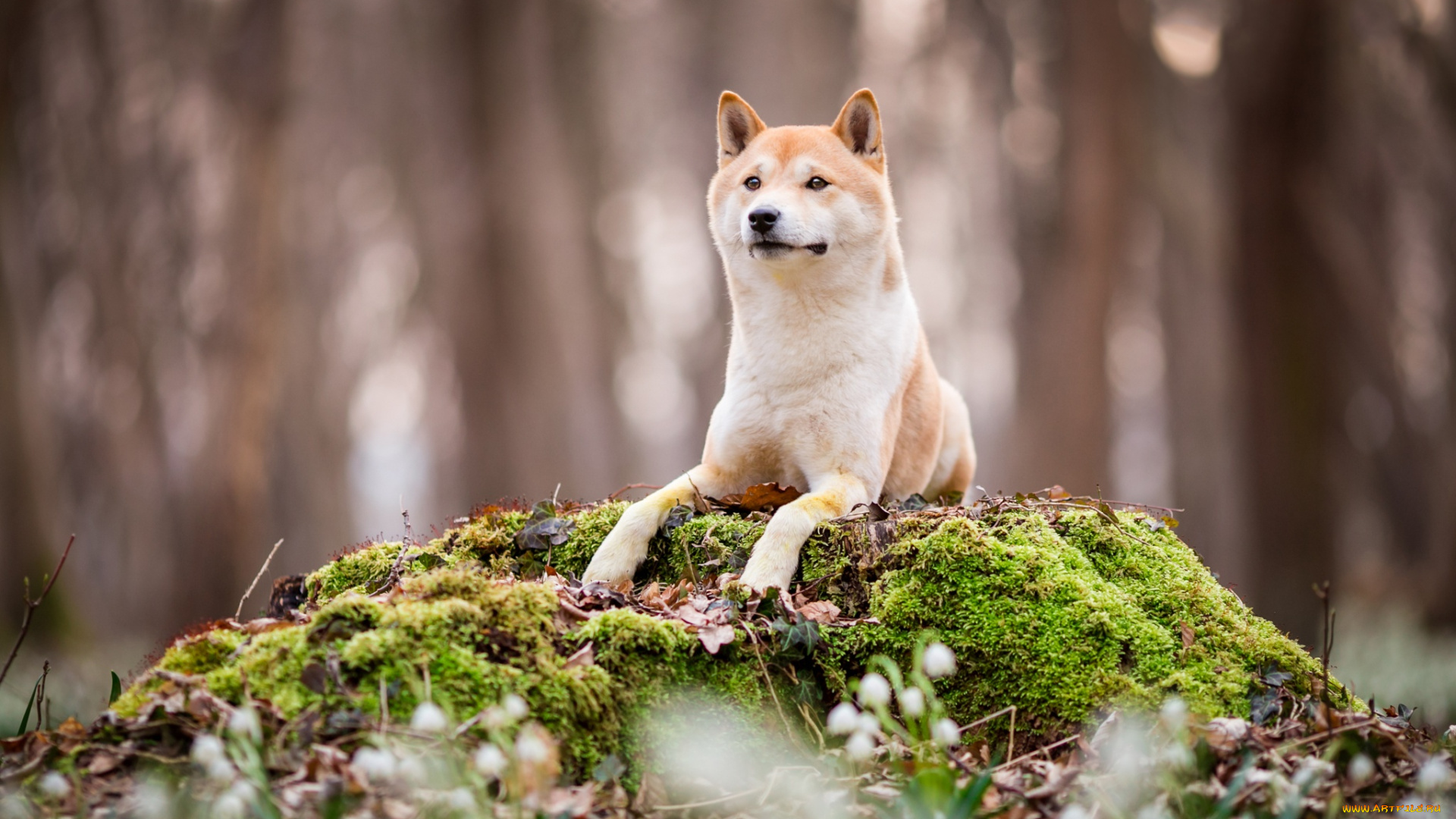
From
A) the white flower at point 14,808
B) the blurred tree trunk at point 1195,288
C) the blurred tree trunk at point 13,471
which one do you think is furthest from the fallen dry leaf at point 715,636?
the blurred tree trunk at point 1195,288

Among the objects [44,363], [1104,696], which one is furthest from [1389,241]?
[44,363]

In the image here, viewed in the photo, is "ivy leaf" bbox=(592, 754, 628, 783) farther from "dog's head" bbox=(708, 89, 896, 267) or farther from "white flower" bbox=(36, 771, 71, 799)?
"dog's head" bbox=(708, 89, 896, 267)

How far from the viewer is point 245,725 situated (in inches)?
97.7

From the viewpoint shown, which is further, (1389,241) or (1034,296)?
(1034,296)

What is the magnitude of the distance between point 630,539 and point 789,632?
92cm

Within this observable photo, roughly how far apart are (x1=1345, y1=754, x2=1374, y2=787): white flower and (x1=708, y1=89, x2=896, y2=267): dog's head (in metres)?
2.66

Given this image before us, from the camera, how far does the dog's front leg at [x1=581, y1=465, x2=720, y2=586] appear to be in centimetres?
407

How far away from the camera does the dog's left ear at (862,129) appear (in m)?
4.80

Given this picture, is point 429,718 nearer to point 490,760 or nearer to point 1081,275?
point 490,760

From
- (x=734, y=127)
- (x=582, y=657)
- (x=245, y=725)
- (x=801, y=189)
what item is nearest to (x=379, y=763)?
(x=245, y=725)

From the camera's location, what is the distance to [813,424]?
14.5 ft

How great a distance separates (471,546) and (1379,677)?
6.53 m

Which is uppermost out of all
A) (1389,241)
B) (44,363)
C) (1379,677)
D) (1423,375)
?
(1389,241)

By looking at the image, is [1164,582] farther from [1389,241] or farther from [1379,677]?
[1389,241]
